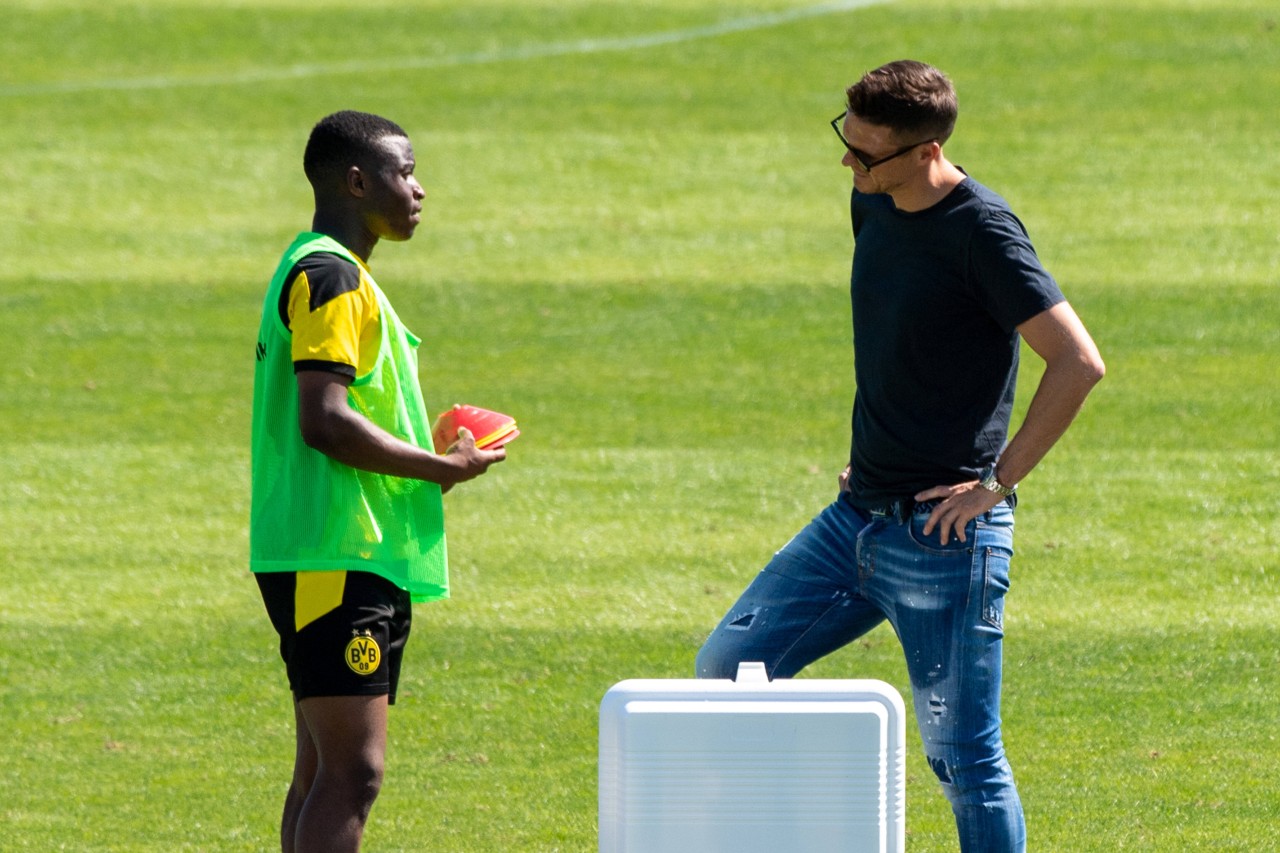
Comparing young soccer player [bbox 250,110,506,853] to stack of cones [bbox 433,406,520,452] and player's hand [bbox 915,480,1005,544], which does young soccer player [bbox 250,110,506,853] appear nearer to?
stack of cones [bbox 433,406,520,452]

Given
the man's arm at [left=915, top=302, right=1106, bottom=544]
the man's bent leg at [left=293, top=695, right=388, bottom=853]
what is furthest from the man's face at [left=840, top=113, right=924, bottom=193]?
the man's bent leg at [left=293, top=695, right=388, bottom=853]

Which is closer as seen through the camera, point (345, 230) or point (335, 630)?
point (335, 630)

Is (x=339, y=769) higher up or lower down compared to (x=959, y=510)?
lower down

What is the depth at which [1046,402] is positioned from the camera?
4.25 metres

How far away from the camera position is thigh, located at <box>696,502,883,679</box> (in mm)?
4680

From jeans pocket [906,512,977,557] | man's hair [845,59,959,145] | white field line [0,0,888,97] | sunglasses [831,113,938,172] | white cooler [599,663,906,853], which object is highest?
white field line [0,0,888,97]

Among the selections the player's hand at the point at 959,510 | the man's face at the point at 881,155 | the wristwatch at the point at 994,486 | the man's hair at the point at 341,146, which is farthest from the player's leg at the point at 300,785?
the man's face at the point at 881,155

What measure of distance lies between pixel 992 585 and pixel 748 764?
2.89 feet

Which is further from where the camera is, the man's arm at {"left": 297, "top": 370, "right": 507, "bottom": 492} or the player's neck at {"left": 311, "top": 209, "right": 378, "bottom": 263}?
the player's neck at {"left": 311, "top": 209, "right": 378, "bottom": 263}

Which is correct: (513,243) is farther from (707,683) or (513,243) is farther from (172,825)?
(707,683)

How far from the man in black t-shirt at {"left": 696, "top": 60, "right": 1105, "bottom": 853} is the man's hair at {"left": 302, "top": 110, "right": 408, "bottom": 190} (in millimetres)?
1061

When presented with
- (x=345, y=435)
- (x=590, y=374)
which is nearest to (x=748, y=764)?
(x=345, y=435)

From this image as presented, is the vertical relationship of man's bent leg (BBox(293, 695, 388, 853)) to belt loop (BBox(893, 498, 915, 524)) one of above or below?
below

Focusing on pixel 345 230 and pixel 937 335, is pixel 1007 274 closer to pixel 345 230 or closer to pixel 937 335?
pixel 937 335
